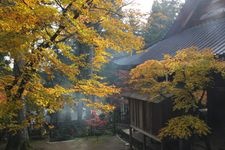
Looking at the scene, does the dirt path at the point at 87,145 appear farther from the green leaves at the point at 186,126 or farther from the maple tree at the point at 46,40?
the green leaves at the point at 186,126

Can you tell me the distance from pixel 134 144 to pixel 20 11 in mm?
14579

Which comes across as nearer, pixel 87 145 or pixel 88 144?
pixel 87 145

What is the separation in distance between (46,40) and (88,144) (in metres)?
13.6

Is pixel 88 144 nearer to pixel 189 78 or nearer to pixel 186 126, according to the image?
pixel 186 126

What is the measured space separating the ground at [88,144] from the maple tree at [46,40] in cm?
948

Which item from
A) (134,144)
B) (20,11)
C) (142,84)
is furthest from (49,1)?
(134,144)

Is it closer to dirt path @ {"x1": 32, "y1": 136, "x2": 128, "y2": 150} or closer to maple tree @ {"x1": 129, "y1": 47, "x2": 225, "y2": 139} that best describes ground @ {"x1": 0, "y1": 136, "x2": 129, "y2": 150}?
dirt path @ {"x1": 32, "y1": 136, "x2": 128, "y2": 150}

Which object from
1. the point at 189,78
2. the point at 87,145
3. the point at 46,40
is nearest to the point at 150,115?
A: the point at 189,78

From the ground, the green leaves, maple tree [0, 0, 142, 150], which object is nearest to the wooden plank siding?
the ground

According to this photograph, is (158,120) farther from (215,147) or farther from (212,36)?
(212,36)

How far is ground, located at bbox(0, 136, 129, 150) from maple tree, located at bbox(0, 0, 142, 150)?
9476 millimetres

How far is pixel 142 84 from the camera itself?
12680mm

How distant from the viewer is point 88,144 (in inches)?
843

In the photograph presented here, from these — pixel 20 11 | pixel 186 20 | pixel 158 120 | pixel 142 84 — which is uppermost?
pixel 186 20
